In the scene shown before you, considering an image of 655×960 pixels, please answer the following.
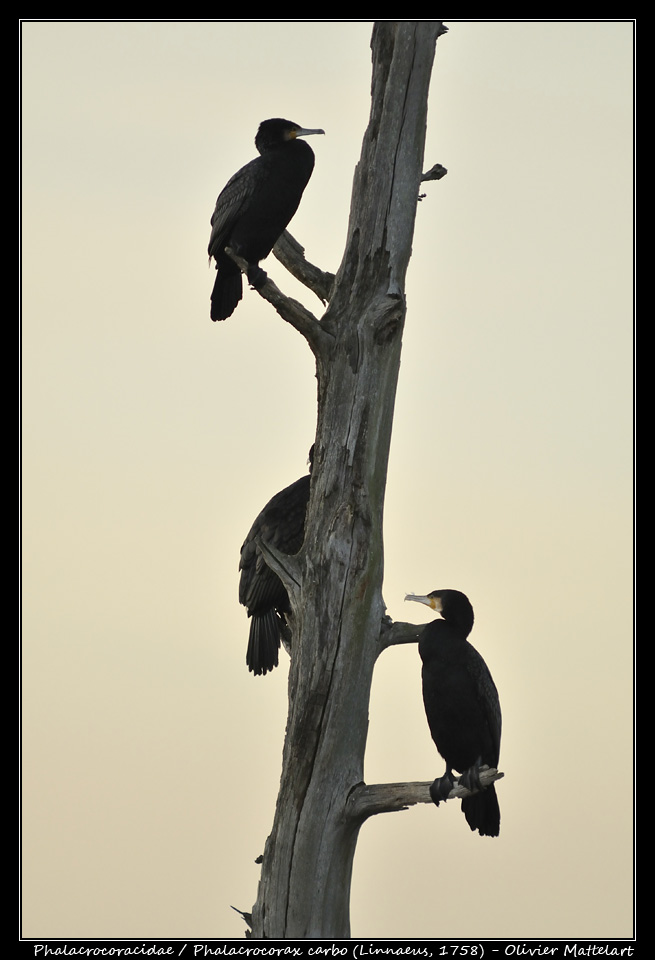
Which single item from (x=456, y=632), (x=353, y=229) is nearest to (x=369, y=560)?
(x=456, y=632)

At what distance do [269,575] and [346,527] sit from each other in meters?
1.03

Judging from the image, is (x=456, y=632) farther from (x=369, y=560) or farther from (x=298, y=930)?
(x=298, y=930)

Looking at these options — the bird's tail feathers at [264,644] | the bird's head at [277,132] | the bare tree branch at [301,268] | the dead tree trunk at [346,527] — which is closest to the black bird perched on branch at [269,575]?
the bird's tail feathers at [264,644]

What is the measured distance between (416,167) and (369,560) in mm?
1963

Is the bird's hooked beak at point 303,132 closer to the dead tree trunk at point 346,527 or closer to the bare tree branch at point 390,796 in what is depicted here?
the dead tree trunk at point 346,527

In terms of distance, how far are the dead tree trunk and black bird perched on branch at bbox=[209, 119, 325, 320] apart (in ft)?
2.00

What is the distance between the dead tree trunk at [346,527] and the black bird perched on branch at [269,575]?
1.43 ft

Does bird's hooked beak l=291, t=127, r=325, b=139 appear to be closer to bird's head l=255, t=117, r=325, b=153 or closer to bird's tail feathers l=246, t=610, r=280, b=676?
bird's head l=255, t=117, r=325, b=153

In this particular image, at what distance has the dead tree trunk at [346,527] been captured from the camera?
4.86m

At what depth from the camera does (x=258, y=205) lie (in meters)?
5.75

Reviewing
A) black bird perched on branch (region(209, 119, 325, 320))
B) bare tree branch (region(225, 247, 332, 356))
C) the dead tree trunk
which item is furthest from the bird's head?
bare tree branch (region(225, 247, 332, 356))

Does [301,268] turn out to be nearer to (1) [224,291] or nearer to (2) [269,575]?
(1) [224,291]

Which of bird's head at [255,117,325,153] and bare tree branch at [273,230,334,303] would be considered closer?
bare tree branch at [273,230,334,303]

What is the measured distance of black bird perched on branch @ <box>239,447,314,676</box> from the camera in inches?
228
